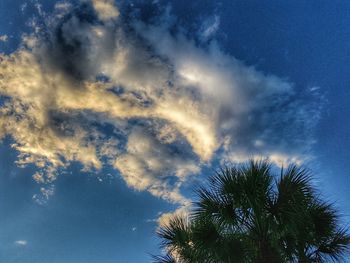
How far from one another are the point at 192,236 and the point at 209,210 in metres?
1.14

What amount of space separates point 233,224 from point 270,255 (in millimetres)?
1434

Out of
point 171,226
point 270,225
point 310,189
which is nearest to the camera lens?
point 270,225

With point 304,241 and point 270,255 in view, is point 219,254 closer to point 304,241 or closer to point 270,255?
point 270,255

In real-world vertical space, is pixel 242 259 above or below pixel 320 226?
below

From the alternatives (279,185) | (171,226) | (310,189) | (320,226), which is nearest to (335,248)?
(320,226)

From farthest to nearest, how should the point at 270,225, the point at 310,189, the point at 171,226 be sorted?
the point at 171,226 < the point at 310,189 < the point at 270,225

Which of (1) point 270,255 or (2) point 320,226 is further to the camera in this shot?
(2) point 320,226

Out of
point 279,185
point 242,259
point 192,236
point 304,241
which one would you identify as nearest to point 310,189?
point 279,185

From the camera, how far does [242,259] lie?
396 inches

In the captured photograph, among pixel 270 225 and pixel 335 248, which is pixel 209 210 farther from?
pixel 335 248

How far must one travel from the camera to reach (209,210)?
33.7 ft

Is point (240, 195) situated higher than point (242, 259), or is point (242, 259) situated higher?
point (240, 195)

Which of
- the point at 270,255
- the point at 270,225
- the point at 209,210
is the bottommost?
the point at 270,255

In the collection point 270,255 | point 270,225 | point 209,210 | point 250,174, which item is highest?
point 250,174
